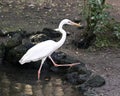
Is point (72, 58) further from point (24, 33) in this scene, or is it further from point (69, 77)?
point (24, 33)

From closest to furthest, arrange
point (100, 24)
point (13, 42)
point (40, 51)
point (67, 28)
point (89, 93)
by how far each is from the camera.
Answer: point (89, 93), point (40, 51), point (13, 42), point (100, 24), point (67, 28)

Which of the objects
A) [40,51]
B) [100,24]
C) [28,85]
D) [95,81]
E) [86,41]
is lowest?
[28,85]

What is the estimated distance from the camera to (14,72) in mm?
10570

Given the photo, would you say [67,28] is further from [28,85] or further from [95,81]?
[95,81]

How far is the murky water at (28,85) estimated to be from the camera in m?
9.20

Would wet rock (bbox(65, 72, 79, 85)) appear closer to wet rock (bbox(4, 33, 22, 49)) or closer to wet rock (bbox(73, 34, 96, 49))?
wet rock (bbox(4, 33, 22, 49))

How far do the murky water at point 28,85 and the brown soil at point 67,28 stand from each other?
749 millimetres

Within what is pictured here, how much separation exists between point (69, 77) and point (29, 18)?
455cm

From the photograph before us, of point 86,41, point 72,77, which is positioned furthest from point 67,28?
point 72,77

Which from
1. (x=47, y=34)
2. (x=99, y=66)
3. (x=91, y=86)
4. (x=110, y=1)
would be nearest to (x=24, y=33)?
(x=47, y=34)

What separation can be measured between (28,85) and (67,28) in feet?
12.3

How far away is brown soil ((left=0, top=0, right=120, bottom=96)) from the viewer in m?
9.86

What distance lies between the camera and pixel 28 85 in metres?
9.70

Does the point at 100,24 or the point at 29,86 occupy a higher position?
the point at 100,24
